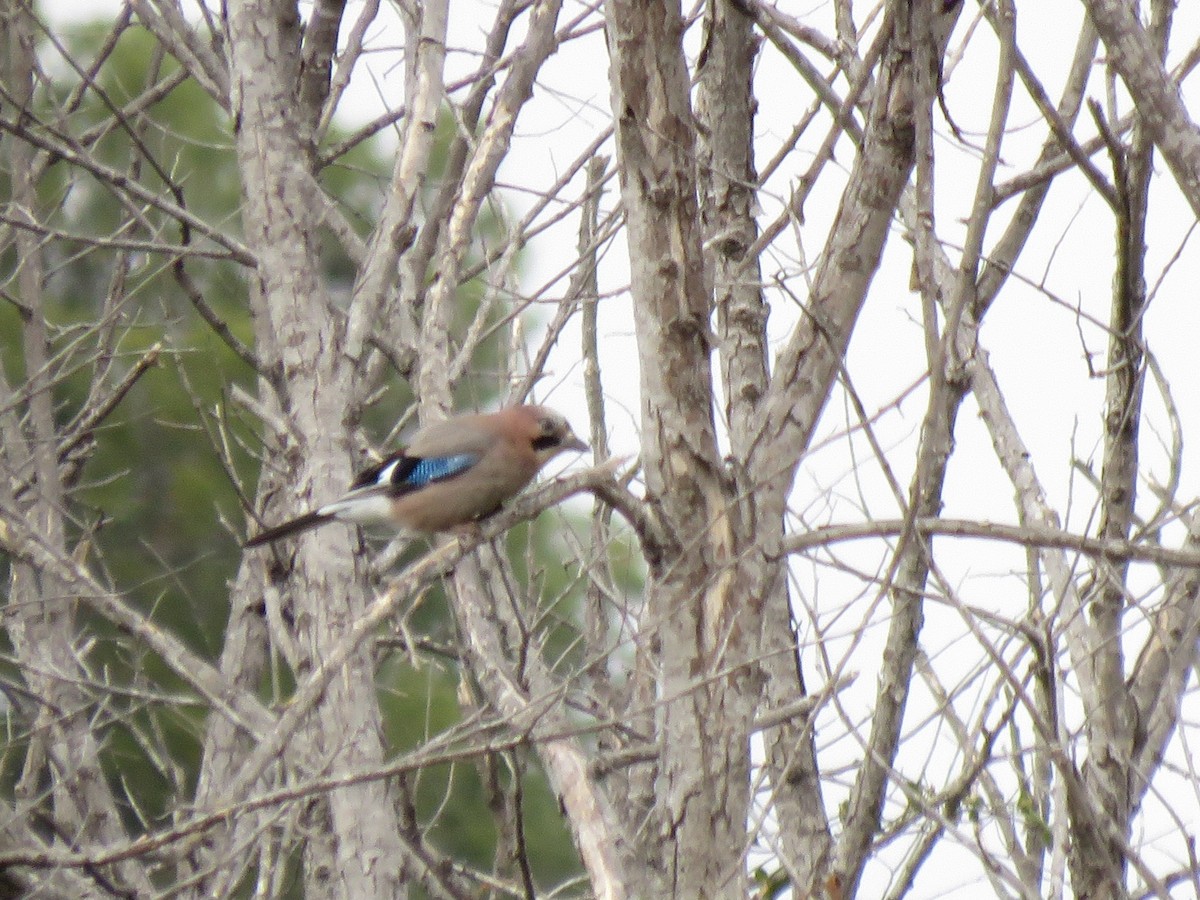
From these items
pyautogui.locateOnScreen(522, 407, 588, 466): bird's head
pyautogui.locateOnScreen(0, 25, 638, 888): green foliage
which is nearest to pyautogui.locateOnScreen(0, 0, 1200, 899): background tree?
pyautogui.locateOnScreen(522, 407, 588, 466): bird's head

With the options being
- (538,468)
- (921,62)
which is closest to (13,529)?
(538,468)

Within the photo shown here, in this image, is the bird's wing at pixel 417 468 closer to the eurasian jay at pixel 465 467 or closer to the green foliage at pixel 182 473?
the eurasian jay at pixel 465 467

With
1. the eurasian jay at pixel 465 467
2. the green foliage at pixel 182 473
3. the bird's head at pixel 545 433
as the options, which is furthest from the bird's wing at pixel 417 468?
the green foliage at pixel 182 473

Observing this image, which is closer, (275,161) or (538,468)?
(275,161)

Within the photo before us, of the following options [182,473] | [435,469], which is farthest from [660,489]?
[182,473]

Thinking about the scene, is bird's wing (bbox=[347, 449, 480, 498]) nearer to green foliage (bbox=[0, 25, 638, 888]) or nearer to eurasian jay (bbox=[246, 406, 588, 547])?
eurasian jay (bbox=[246, 406, 588, 547])

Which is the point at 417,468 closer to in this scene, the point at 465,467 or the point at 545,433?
the point at 465,467

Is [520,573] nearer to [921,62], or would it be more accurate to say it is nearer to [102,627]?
[102,627]

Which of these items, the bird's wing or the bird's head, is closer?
the bird's wing

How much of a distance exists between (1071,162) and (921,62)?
135 cm

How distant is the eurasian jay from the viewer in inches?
210

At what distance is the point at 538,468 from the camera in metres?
5.62

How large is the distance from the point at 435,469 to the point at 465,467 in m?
0.11

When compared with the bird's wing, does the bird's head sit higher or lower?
higher
